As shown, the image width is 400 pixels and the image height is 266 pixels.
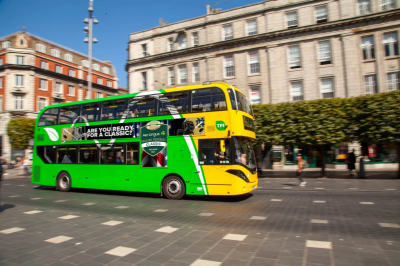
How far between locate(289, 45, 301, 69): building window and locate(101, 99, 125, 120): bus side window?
1901 centimetres

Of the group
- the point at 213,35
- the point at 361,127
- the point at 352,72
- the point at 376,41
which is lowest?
the point at 361,127

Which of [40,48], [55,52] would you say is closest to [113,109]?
[40,48]

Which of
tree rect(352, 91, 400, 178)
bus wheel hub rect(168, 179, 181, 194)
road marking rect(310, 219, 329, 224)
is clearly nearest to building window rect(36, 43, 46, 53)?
bus wheel hub rect(168, 179, 181, 194)

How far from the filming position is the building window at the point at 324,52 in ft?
81.9

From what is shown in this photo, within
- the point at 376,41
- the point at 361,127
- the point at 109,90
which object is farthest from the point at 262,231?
the point at 109,90

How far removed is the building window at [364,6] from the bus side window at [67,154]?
25.5 meters

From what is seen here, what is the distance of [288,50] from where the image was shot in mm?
26047

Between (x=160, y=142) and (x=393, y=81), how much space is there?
22.1 meters

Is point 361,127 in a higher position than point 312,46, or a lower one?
lower

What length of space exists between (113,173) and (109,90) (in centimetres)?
5151

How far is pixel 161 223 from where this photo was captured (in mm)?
7180

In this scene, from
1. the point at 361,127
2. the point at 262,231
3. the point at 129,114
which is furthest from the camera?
the point at 361,127

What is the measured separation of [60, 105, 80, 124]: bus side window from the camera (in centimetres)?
1345

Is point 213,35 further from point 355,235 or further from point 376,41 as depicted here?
point 355,235
